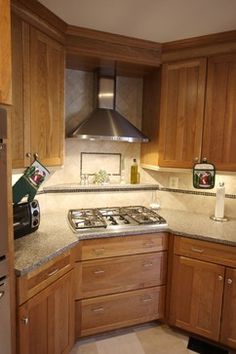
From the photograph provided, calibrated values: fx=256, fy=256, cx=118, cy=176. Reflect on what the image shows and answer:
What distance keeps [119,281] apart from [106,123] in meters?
1.31

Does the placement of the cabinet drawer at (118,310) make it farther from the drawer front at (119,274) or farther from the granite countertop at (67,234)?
the granite countertop at (67,234)

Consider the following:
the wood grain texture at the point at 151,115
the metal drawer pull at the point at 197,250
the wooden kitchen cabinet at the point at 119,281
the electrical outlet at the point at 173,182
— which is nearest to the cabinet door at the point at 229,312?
the metal drawer pull at the point at 197,250

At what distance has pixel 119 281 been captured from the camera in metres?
2.01

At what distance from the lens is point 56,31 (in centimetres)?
185

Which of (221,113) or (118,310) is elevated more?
(221,113)

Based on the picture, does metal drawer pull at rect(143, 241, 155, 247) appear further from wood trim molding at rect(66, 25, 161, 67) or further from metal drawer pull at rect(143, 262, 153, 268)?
wood trim molding at rect(66, 25, 161, 67)

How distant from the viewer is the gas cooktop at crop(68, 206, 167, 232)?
195cm

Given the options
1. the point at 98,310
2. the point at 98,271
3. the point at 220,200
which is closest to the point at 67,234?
the point at 98,271

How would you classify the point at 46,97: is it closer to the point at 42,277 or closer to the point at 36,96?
the point at 36,96

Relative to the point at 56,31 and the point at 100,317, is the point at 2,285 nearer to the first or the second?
the point at 100,317

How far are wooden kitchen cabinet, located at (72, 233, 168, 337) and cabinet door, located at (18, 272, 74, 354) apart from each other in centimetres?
15

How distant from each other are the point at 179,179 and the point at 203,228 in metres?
0.64

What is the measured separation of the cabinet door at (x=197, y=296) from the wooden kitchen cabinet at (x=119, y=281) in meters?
0.12

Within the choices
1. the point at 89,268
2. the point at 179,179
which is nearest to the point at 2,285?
the point at 89,268
